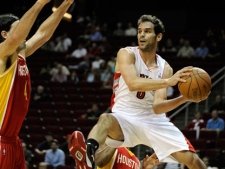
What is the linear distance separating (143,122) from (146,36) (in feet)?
3.42

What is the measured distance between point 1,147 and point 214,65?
13.4 meters

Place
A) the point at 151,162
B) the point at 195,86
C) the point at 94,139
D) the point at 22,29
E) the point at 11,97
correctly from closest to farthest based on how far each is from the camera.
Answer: the point at 22,29 → the point at 11,97 → the point at 195,86 → the point at 94,139 → the point at 151,162

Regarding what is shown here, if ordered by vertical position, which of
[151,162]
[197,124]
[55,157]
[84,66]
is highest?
[84,66]

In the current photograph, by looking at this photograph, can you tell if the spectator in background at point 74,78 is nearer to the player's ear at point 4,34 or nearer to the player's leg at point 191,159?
the player's leg at point 191,159

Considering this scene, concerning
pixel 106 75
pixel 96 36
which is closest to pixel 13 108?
pixel 106 75

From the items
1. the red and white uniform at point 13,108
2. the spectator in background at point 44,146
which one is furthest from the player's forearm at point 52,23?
the spectator in background at point 44,146

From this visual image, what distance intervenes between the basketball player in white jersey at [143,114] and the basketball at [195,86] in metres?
0.42

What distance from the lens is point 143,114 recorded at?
7074mm

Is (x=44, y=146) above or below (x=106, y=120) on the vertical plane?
below

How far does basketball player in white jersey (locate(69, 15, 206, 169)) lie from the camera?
686cm

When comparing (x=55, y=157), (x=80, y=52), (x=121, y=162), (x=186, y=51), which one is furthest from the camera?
(x=80, y=52)

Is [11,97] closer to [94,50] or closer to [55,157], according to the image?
[55,157]

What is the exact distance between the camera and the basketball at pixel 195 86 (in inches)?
243

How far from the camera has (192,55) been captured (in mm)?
19703
